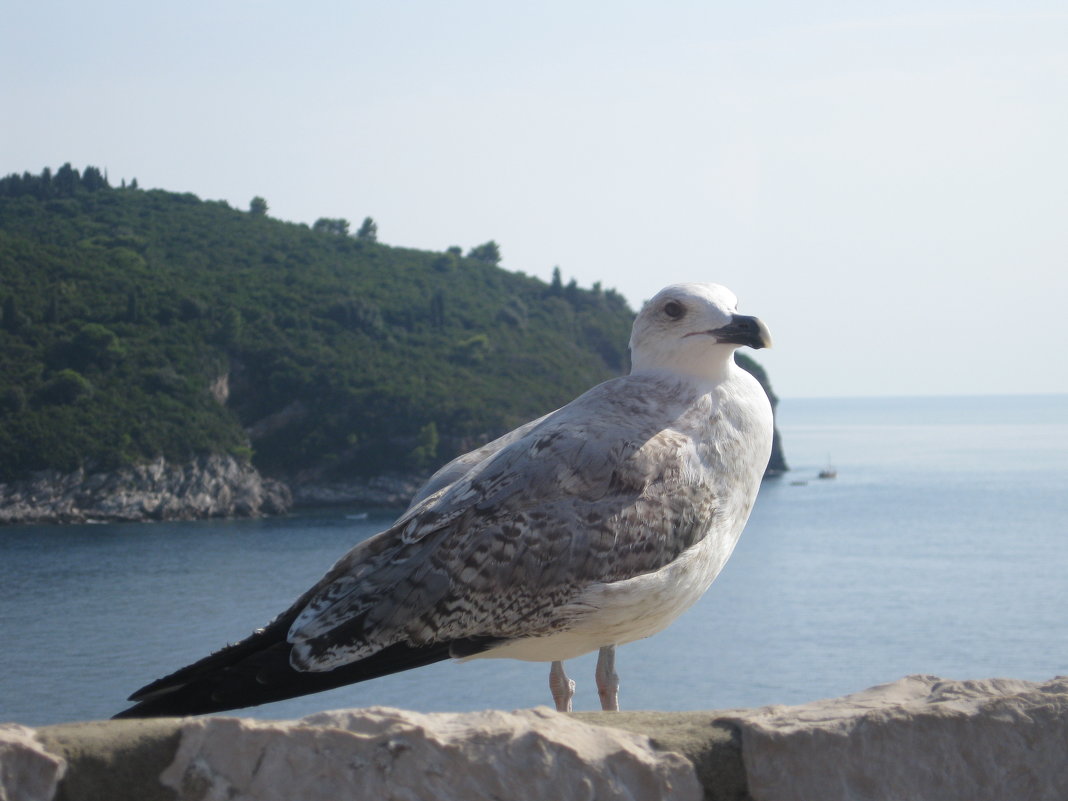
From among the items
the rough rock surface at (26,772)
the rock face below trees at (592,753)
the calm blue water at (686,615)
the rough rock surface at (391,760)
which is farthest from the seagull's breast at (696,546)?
the calm blue water at (686,615)

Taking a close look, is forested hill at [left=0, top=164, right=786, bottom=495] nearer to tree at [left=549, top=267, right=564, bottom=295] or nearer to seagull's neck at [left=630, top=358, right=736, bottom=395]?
tree at [left=549, top=267, right=564, bottom=295]

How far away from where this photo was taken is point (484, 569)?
459 centimetres

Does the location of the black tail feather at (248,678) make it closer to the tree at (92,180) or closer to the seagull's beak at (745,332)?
the seagull's beak at (745,332)

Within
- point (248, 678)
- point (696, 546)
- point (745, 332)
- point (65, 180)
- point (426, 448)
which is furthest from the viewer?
point (65, 180)

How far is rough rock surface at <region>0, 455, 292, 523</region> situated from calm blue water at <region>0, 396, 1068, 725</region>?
1487 mm

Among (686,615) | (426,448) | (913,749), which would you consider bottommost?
(686,615)

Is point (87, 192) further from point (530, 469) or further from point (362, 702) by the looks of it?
point (530, 469)

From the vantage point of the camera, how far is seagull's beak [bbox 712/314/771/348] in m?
5.15

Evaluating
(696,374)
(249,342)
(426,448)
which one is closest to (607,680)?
(696,374)

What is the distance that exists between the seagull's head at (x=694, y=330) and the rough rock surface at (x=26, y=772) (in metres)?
2.92

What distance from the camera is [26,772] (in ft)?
10.5

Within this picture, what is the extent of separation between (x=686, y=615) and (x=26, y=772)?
81960 mm

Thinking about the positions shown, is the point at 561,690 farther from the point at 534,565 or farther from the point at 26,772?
the point at 26,772

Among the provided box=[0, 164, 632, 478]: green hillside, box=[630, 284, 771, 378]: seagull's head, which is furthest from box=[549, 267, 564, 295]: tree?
box=[630, 284, 771, 378]: seagull's head
